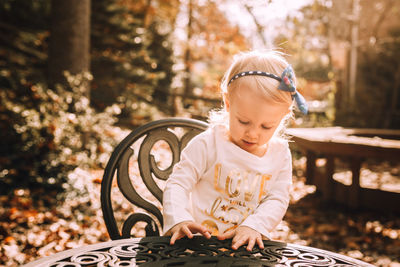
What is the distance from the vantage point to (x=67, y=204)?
405 centimetres

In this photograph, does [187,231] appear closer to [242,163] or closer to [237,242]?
[237,242]

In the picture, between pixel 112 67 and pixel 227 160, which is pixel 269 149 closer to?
pixel 227 160

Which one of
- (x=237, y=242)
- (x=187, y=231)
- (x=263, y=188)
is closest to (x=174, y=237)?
(x=187, y=231)

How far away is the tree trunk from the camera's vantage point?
5766mm

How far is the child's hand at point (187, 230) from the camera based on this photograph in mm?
1303

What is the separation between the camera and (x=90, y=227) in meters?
3.72

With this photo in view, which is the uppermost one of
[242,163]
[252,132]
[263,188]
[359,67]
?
[359,67]

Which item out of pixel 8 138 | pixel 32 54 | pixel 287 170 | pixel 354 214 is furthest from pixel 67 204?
pixel 32 54

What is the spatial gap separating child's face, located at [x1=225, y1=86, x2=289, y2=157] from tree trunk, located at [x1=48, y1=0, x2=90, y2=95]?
473cm

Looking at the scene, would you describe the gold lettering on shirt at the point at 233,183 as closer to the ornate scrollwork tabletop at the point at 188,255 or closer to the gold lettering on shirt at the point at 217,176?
the gold lettering on shirt at the point at 217,176

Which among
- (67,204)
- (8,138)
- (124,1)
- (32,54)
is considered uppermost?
(124,1)

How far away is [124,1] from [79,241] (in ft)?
32.4

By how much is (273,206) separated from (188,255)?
1.59ft

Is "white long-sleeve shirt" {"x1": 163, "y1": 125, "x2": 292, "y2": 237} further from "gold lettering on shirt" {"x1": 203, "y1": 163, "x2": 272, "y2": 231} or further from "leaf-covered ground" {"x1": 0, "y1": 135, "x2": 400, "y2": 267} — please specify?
"leaf-covered ground" {"x1": 0, "y1": 135, "x2": 400, "y2": 267}
